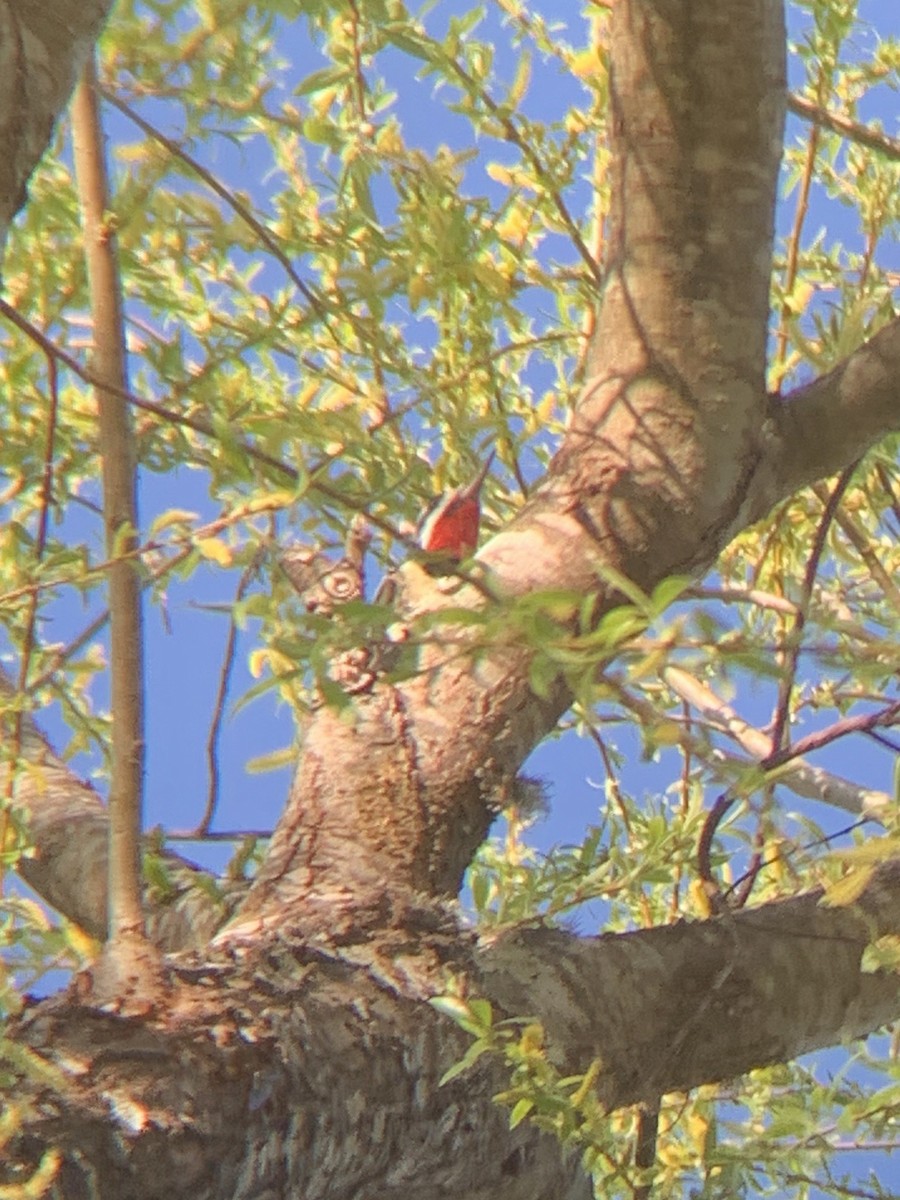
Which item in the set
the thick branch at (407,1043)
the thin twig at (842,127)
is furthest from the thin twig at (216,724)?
the thin twig at (842,127)

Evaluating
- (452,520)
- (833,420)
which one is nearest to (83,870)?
(452,520)

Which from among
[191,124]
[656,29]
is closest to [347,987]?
[191,124]

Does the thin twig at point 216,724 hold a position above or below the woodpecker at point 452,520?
below

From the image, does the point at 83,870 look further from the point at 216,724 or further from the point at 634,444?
the point at 634,444

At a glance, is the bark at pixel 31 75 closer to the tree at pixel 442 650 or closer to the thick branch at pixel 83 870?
the tree at pixel 442 650

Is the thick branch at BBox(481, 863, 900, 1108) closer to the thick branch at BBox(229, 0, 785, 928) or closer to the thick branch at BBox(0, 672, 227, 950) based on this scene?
the thick branch at BBox(229, 0, 785, 928)
